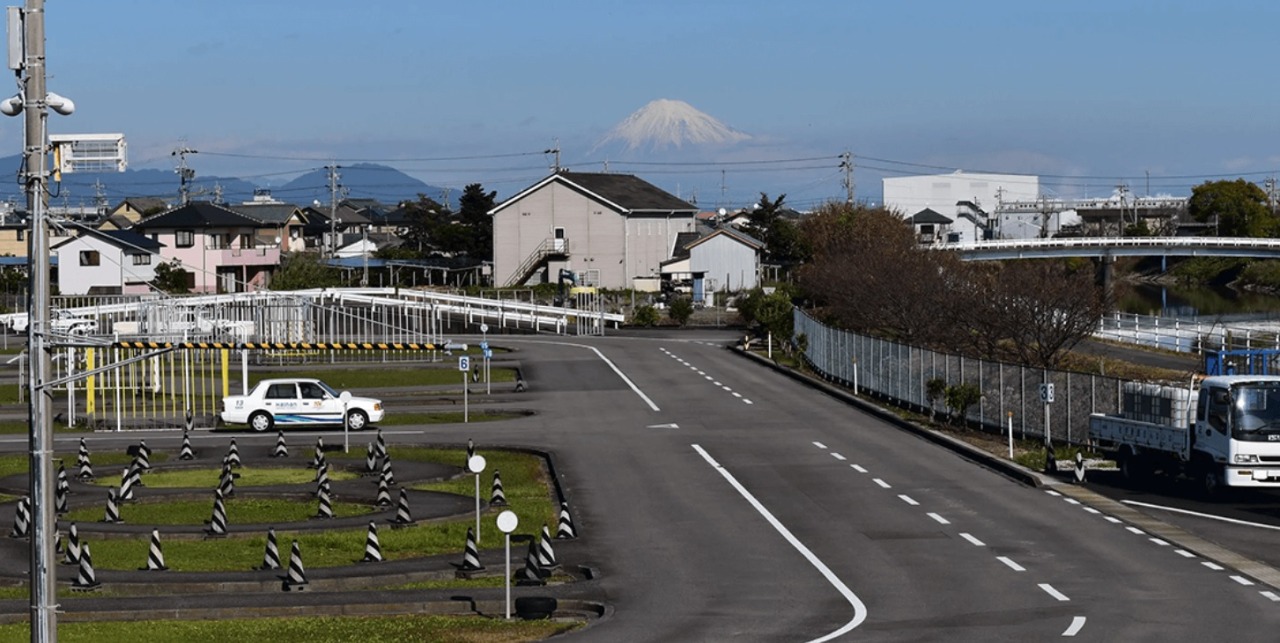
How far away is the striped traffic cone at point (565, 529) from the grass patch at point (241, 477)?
9081 mm

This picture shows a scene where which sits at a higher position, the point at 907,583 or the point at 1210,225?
the point at 1210,225

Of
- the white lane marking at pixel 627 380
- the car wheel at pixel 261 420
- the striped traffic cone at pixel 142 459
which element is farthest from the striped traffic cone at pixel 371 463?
the white lane marking at pixel 627 380

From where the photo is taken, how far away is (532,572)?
2500 centimetres

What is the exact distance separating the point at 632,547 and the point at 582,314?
64130mm

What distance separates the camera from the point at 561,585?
24.9 meters

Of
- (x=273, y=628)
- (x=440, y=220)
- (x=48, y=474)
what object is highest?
(x=440, y=220)

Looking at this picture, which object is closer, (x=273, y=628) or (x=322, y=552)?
(x=273, y=628)

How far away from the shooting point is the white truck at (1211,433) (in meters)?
31.1

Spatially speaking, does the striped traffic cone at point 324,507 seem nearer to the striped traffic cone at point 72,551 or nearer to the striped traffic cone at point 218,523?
the striped traffic cone at point 218,523

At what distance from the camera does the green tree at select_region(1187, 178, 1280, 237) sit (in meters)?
159

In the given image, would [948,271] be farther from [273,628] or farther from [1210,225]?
[1210,225]

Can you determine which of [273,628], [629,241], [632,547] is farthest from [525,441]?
[629,241]

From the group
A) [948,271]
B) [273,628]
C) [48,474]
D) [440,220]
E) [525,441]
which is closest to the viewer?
[48,474]

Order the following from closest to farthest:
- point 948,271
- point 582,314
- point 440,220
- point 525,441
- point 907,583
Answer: point 907,583 → point 525,441 → point 948,271 → point 582,314 → point 440,220
